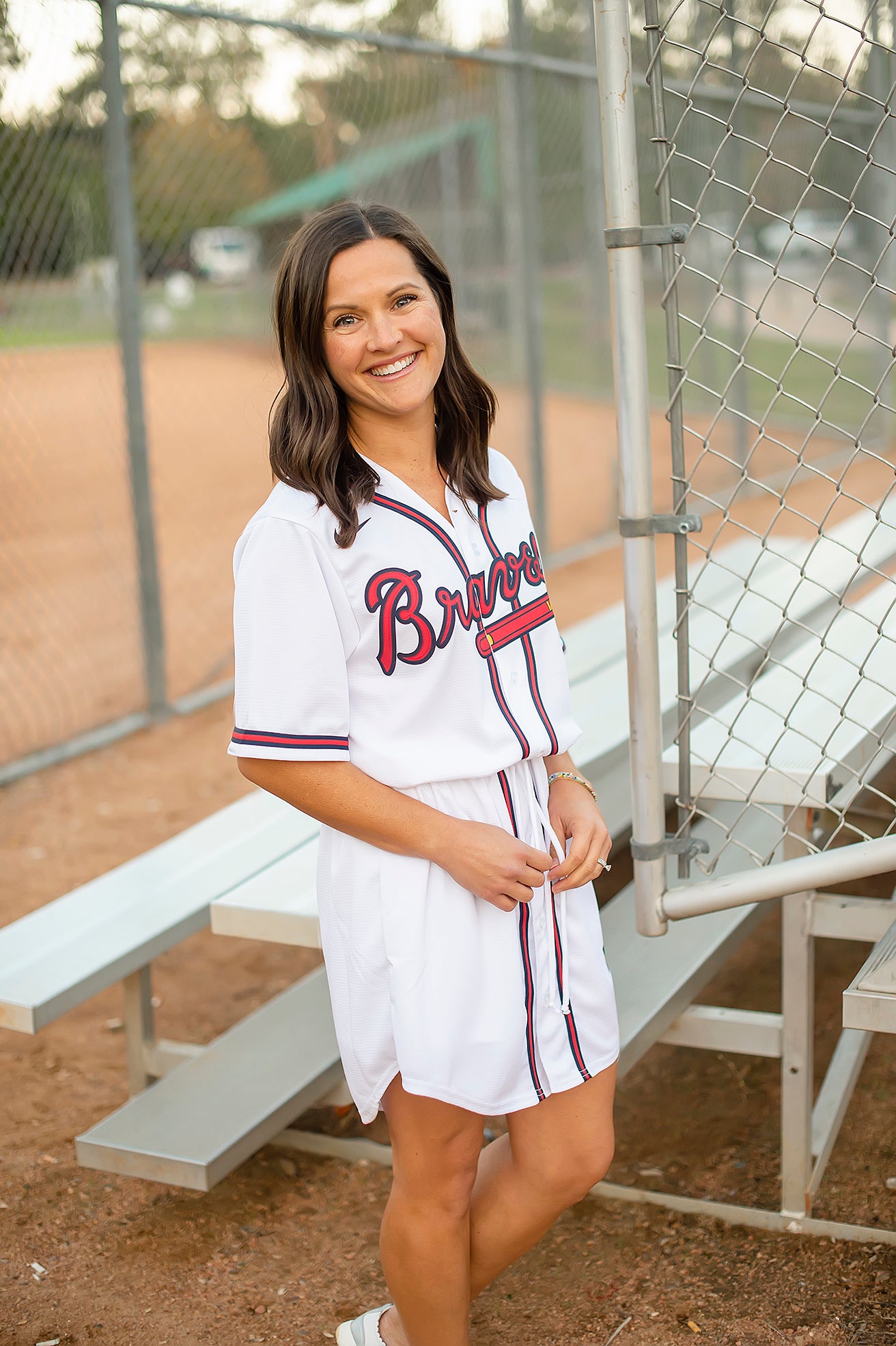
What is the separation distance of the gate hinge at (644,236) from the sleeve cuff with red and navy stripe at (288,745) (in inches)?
29.4

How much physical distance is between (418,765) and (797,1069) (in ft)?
3.91

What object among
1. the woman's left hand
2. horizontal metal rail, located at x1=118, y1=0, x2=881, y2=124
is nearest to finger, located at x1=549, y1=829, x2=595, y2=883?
the woman's left hand

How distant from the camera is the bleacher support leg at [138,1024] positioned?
9.38ft

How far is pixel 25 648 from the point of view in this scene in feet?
23.6

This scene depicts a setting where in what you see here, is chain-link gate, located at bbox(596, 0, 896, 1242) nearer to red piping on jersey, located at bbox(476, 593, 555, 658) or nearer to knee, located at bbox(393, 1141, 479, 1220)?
red piping on jersey, located at bbox(476, 593, 555, 658)

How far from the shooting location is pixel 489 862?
5.80 ft

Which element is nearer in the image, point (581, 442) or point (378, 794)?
point (378, 794)

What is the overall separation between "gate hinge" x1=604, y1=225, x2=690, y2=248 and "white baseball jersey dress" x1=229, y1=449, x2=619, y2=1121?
42cm

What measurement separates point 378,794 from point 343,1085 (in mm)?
1199

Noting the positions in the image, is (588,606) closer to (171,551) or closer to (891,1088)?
(171,551)

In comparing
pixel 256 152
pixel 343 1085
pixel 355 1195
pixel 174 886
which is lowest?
pixel 355 1195

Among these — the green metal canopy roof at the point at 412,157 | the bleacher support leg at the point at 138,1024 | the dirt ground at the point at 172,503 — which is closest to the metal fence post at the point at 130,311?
the dirt ground at the point at 172,503

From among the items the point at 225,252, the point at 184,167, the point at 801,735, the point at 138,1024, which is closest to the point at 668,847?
the point at 801,735

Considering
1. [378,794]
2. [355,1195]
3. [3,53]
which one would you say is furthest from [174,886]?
[3,53]
